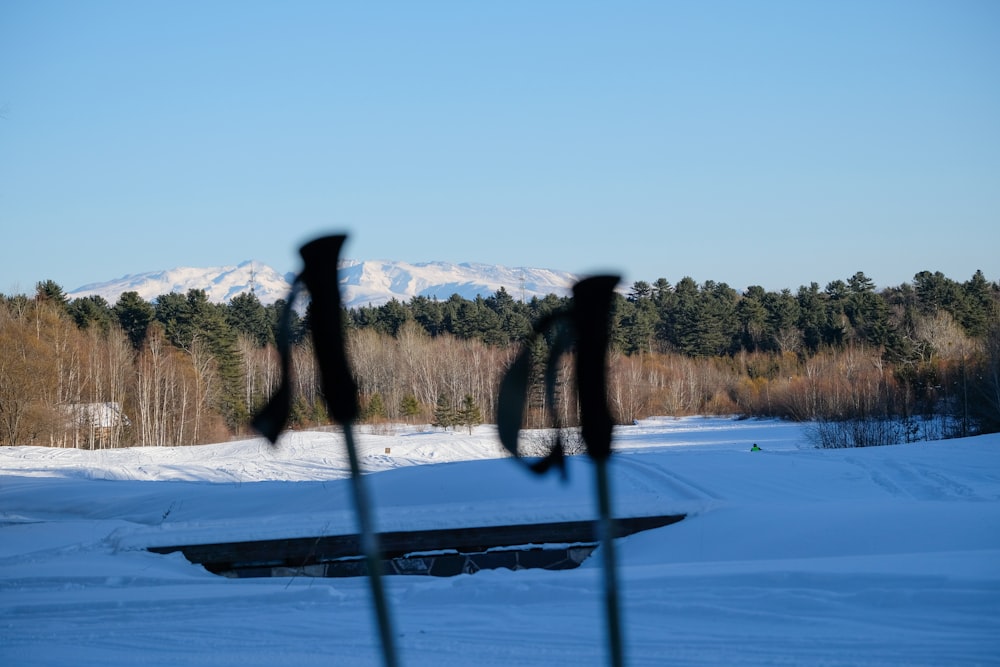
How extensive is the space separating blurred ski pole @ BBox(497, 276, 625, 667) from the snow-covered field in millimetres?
2340

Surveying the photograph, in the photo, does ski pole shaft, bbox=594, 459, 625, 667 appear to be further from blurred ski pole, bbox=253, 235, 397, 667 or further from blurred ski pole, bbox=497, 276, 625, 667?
blurred ski pole, bbox=253, 235, 397, 667

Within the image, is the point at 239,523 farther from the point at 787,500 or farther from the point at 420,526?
the point at 787,500

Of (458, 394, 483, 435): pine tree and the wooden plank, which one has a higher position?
(458, 394, 483, 435): pine tree

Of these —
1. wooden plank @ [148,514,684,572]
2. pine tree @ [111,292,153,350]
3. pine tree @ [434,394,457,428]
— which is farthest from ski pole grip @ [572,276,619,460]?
pine tree @ [111,292,153,350]

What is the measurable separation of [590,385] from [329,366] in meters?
0.21

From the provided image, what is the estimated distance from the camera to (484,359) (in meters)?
36.2

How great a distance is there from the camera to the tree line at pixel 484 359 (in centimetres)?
3509

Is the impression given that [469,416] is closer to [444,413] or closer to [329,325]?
[444,413]

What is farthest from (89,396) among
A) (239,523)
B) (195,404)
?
(239,523)

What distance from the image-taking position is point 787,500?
11.4m

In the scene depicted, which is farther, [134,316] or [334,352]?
[134,316]

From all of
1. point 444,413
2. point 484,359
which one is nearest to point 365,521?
point 484,359

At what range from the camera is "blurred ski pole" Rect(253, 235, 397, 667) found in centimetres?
73

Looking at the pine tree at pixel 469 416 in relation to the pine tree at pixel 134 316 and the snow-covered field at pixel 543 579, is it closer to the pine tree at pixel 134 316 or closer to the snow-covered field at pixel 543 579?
the pine tree at pixel 134 316
